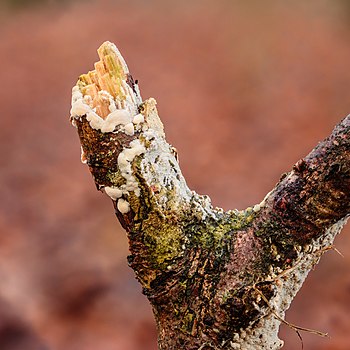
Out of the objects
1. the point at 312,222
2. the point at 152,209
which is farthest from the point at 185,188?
the point at 312,222

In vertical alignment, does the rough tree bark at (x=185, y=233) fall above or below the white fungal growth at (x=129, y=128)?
below

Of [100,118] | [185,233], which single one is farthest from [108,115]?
[185,233]

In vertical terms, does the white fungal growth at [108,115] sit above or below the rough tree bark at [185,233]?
above

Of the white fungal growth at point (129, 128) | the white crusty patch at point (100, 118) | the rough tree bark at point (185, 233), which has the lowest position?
the rough tree bark at point (185, 233)

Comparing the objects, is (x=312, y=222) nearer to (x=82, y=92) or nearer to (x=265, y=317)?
(x=265, y=317)

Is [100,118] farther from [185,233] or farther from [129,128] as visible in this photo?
[185,233]

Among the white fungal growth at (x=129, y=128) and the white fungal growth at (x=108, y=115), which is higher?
the white fungal growth at (x=108, y=115)

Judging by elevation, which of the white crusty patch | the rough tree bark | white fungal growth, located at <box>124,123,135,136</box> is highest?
the white crusty patch
